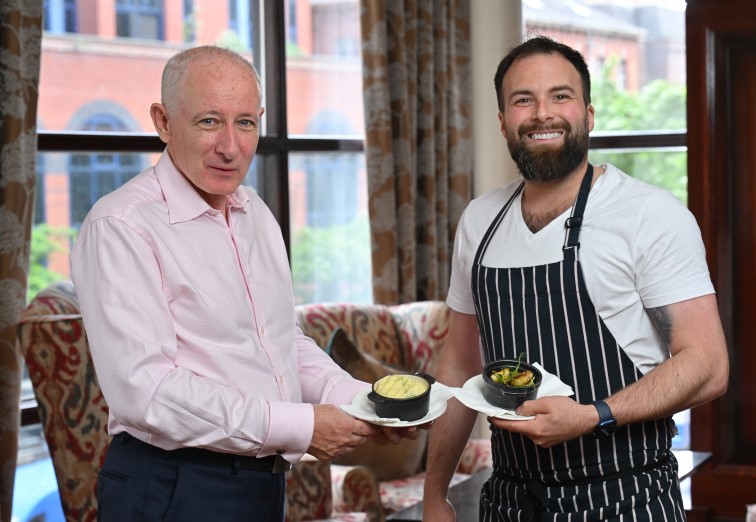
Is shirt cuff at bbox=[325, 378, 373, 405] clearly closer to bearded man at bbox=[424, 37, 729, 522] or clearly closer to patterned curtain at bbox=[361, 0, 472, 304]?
bearded man at bbox=[424, 37, 729, 522]

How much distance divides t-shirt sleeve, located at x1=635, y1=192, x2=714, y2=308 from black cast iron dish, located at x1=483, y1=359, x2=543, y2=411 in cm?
27

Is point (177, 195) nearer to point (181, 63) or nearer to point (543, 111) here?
point (181, 63)

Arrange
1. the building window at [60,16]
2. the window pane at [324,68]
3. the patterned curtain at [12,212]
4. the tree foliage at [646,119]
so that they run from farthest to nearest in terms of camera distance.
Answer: the tree foliage at [646,119], the window pane at [324,68], the building window at [60,16], the patterned curtain at [12,212]

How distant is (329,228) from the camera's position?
16.0ft

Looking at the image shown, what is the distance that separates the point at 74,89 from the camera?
3.88 m

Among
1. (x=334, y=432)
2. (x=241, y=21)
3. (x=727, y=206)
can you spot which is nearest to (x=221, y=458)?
(x=334, y=432)

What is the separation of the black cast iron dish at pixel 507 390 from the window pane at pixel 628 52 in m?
3.71

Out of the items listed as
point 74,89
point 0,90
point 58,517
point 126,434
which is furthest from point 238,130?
point 58,517

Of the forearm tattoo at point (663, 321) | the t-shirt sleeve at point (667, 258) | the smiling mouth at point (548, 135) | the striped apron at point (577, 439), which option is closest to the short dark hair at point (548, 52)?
the smiling mouth at point (548, 135)

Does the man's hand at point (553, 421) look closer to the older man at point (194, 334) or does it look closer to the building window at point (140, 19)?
the older man at point (194, 334)

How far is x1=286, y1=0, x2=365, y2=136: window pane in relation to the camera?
4.68 m

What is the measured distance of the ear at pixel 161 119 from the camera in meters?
2.05

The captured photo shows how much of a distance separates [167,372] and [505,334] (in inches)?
27.4

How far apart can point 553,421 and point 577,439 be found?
18cm
